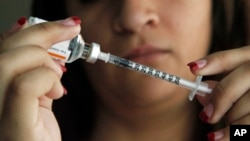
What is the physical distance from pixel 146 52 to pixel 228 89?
0.77 ft

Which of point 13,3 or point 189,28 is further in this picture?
point 13,3

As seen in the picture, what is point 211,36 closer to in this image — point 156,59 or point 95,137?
point 156,59

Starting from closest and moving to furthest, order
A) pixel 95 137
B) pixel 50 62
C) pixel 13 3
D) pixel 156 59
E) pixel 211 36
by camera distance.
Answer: pixel 50 62 → pixel 156 59 → pixel 211 36 → pixel 95 137 → pixel 13 3

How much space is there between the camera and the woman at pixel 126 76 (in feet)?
2.68

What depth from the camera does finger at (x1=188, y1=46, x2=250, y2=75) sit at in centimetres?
90

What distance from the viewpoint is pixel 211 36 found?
118cm

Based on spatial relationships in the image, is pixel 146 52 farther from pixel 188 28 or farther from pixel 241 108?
pixel 241 108

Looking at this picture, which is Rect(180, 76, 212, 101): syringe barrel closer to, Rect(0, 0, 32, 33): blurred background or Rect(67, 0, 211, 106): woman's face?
Rect(67, 0, 211, 106): woman's face

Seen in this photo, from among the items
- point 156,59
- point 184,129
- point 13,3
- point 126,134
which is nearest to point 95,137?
point 126,134

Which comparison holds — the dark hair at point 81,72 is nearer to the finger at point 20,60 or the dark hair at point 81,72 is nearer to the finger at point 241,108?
the finger at point 241,108

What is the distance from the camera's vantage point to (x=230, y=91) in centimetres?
89

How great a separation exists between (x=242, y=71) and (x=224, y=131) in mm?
132

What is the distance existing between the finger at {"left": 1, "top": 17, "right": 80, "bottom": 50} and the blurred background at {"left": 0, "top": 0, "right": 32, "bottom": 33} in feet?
2.67

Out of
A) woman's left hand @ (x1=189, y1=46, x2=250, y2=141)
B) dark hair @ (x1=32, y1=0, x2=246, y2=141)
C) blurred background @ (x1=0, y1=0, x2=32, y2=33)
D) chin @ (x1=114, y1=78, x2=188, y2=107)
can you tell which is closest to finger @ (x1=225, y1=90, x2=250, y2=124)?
woman's left hand @ (x1=189, y1=46, x2=250, y2=141)
